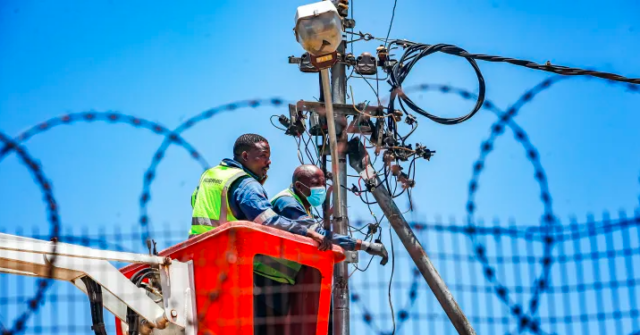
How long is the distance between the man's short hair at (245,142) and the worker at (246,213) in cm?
22

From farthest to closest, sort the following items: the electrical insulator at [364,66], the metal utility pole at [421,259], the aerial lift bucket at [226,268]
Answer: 1. the electrical insulator at [364,66]
2. the metal utility pole at [421,259]
3. the aerial lift bucket at [226,268]

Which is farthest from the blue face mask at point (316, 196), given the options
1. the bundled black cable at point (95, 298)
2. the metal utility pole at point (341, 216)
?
the bundled black cable at point (95, 298)

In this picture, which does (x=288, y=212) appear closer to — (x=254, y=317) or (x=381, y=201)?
(x=254, y=317)

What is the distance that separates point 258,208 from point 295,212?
59 cm

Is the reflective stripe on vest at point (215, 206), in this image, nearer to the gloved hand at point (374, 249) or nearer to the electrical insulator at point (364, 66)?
the gloved hand at point (374, 249)

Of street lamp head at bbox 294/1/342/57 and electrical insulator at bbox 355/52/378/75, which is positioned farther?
electrical insulator at bbox 355/52/378/75

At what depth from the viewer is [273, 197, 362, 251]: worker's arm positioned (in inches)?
298

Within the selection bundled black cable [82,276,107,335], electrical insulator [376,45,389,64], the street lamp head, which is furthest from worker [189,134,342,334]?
electrical insulator [376,45,389,64]

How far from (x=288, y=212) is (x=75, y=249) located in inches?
75.6

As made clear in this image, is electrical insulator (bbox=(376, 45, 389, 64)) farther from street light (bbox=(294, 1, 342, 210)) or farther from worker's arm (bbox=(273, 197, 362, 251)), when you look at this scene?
street light (bbox=(294, 1, 342, 210))

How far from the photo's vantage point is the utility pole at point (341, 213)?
9094 millimetres

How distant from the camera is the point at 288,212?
309 inches

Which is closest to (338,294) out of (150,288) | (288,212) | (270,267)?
(288,212)

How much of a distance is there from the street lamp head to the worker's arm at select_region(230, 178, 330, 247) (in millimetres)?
1079
